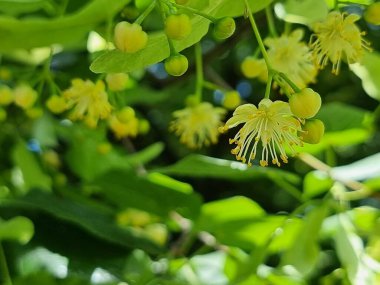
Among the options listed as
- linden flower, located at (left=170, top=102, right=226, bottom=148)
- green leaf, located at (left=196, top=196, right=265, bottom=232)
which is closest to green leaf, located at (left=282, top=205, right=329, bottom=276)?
green leaf, located at (left=196, top=196, right=265, bottom=232)

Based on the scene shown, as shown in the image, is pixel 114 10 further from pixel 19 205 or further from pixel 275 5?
pixel 19 205

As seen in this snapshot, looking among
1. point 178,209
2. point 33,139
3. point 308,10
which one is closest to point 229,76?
point 33,139

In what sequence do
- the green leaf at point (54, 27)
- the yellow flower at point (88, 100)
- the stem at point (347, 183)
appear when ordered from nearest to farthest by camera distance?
1. the green leaf at point (54, 27)
2. the yellow flower at point (88, 100)
3. the stem at point (347, 183)

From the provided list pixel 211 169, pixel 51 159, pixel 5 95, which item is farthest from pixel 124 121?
pixel 51 159

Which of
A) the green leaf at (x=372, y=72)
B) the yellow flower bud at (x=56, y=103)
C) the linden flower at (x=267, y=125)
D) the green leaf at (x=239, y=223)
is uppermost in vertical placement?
the linden flower at (x=267, y=125)

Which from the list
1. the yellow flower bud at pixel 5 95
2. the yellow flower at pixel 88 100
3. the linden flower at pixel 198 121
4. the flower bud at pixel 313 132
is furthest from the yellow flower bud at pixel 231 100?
the flower bud at pixel 313 132

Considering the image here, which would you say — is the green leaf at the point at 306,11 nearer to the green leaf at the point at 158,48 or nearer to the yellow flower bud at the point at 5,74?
the green leaf at the point at 158,48
